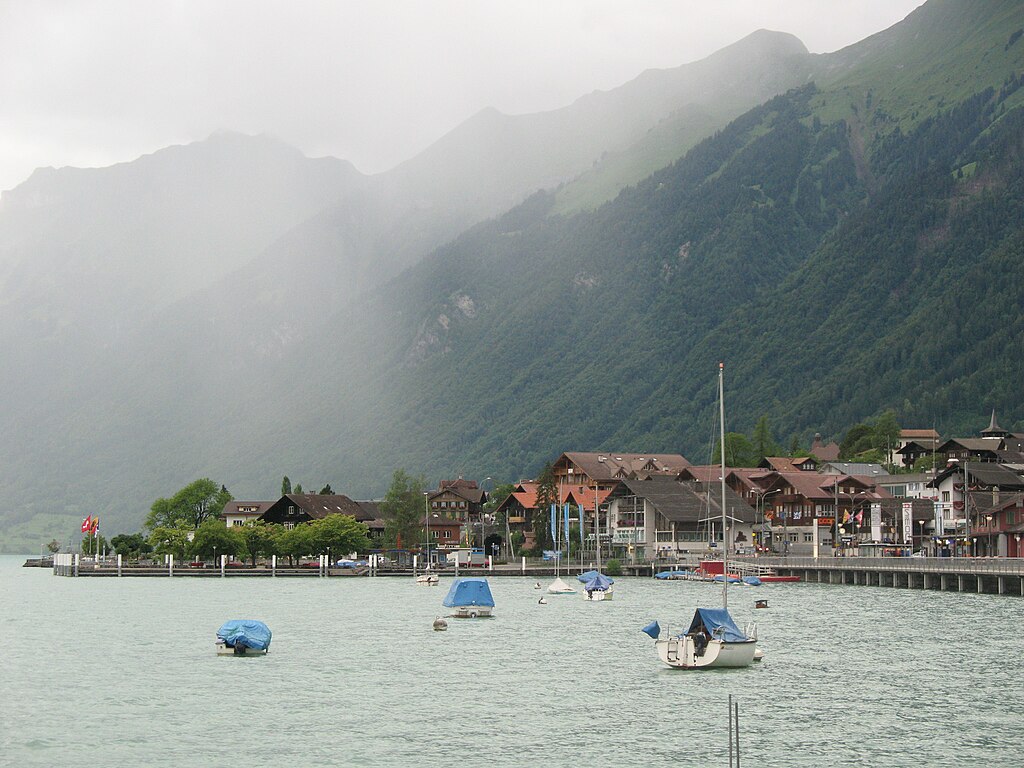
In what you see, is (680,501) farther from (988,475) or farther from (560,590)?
(560,590)

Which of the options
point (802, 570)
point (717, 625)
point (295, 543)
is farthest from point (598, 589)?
point (295, 543)

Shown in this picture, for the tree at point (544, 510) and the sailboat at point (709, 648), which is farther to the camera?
the tree at point (544, 510)

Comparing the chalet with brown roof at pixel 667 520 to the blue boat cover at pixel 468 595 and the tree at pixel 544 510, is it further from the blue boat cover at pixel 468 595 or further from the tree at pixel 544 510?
the blue boat cover at pixel 468 595

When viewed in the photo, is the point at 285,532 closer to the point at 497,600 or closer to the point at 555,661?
the point at 497,600

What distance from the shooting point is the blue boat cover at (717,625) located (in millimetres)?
66062

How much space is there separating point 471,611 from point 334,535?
86.1 m

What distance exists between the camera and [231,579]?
168m

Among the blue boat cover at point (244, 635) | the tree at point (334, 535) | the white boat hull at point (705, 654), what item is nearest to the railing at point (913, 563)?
the tree at point (334, 535)

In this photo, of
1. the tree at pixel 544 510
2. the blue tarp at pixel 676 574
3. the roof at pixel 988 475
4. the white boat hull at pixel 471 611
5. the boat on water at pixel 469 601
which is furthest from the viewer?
the tree at pixel 544 510

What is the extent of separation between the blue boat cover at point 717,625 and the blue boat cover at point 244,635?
2241 cm

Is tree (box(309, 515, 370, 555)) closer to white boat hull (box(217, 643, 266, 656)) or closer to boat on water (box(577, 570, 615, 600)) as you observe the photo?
boat on water (box(577, 570, 615, 600))

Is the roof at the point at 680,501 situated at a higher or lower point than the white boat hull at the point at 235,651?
higher

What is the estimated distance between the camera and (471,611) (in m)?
101

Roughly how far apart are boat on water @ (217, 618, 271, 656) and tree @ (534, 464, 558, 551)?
397 ft
